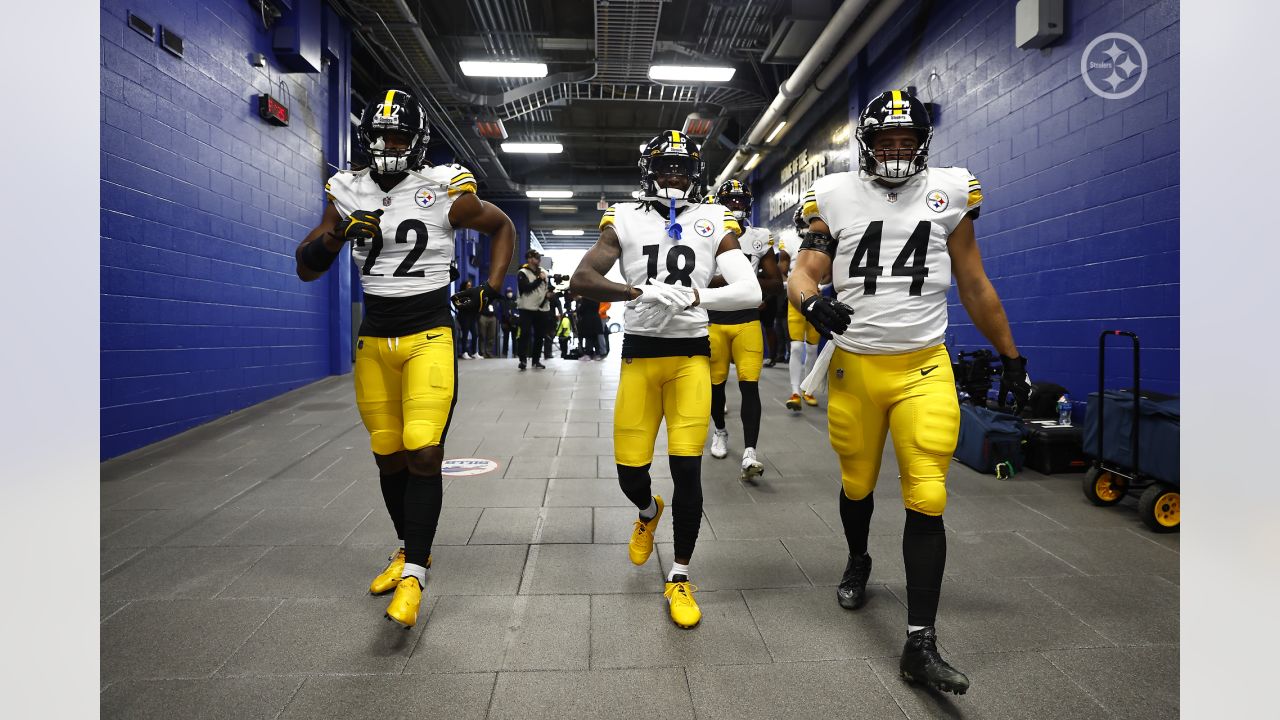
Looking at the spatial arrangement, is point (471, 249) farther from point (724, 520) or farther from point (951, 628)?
point (951, 628)

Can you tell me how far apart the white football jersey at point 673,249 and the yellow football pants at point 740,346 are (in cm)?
206

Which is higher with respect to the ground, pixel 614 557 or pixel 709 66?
pixel 709 66

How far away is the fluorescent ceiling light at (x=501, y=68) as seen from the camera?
37.5 ft

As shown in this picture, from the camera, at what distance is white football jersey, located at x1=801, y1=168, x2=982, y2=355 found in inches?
103

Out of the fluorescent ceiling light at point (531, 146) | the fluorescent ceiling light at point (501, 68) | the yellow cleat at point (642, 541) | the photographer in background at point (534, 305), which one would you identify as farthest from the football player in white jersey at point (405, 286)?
the fluorescent ceiling light at point (531, 146)

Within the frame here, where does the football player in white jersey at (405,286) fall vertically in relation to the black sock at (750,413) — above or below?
above

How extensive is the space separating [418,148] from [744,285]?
61.5 inches

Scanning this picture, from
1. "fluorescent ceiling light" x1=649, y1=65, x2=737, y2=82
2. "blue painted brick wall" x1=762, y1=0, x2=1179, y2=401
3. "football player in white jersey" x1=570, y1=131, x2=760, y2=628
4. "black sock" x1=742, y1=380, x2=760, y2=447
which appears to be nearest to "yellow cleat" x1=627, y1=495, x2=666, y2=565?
"football player in white jersey" x1=570, y1=131, x2=760, y2=628

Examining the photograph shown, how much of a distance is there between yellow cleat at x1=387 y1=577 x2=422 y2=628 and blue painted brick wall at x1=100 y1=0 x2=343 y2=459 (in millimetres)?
4188

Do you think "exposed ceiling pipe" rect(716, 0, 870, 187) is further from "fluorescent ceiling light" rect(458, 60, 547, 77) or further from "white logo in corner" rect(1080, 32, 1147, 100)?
"fluorescent ceiling light" rect(458, 60, 547, 77)

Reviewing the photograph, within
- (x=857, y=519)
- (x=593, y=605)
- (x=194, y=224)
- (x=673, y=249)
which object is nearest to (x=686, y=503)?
(x=593, y=605)

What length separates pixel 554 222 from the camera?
91.3ft

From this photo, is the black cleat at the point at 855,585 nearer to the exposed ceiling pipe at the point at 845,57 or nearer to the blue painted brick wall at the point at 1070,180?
the blue painted brick wall at the point at 1070,180

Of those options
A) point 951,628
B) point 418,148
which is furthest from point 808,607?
point 418,148
